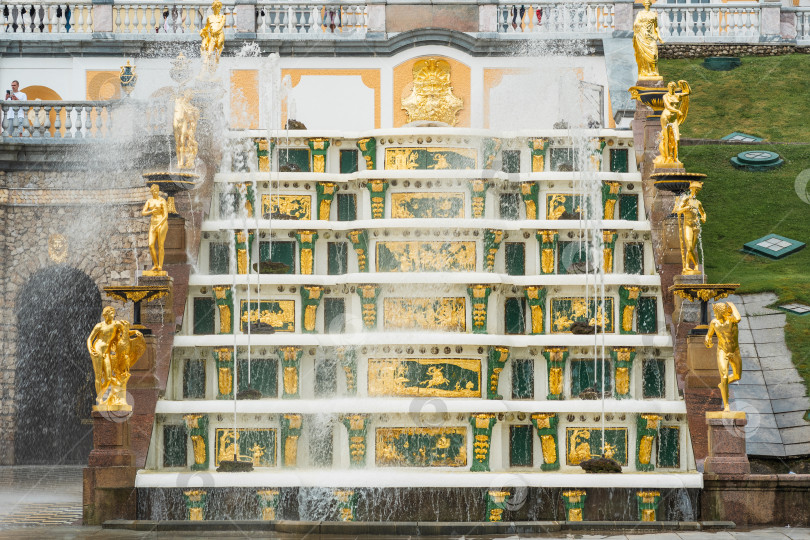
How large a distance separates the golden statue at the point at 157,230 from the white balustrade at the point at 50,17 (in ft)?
55.2

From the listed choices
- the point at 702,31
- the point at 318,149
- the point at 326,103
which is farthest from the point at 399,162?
the point at 702,31

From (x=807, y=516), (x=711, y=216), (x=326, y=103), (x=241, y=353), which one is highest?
(x=326, y=103)

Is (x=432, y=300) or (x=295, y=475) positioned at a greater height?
(x=432, y=300)

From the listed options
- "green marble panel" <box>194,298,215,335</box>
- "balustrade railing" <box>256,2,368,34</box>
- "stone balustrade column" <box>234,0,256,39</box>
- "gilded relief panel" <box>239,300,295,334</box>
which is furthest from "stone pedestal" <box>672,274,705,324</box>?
"stone balustrade column" <box>234,0,256,39</box>

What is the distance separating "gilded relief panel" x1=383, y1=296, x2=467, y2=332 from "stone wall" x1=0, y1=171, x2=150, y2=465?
8692 millimetres

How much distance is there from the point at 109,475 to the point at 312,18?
20.2 meters

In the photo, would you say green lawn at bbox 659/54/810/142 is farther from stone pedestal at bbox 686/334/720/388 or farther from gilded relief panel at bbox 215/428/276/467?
gilded relief panel at bbox 215/428/276/467

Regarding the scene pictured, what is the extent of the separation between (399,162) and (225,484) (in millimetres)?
7142

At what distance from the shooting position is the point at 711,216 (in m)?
27.0

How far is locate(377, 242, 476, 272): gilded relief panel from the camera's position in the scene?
72.4ft

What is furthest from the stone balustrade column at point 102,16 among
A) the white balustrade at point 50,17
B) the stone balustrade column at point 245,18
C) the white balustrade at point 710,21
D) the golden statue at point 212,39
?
the white balustrade at point 710,21

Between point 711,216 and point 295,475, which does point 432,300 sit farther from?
point 711,216

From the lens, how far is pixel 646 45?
25.9 meters

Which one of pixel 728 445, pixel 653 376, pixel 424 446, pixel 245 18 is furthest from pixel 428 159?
pixel 245 18
